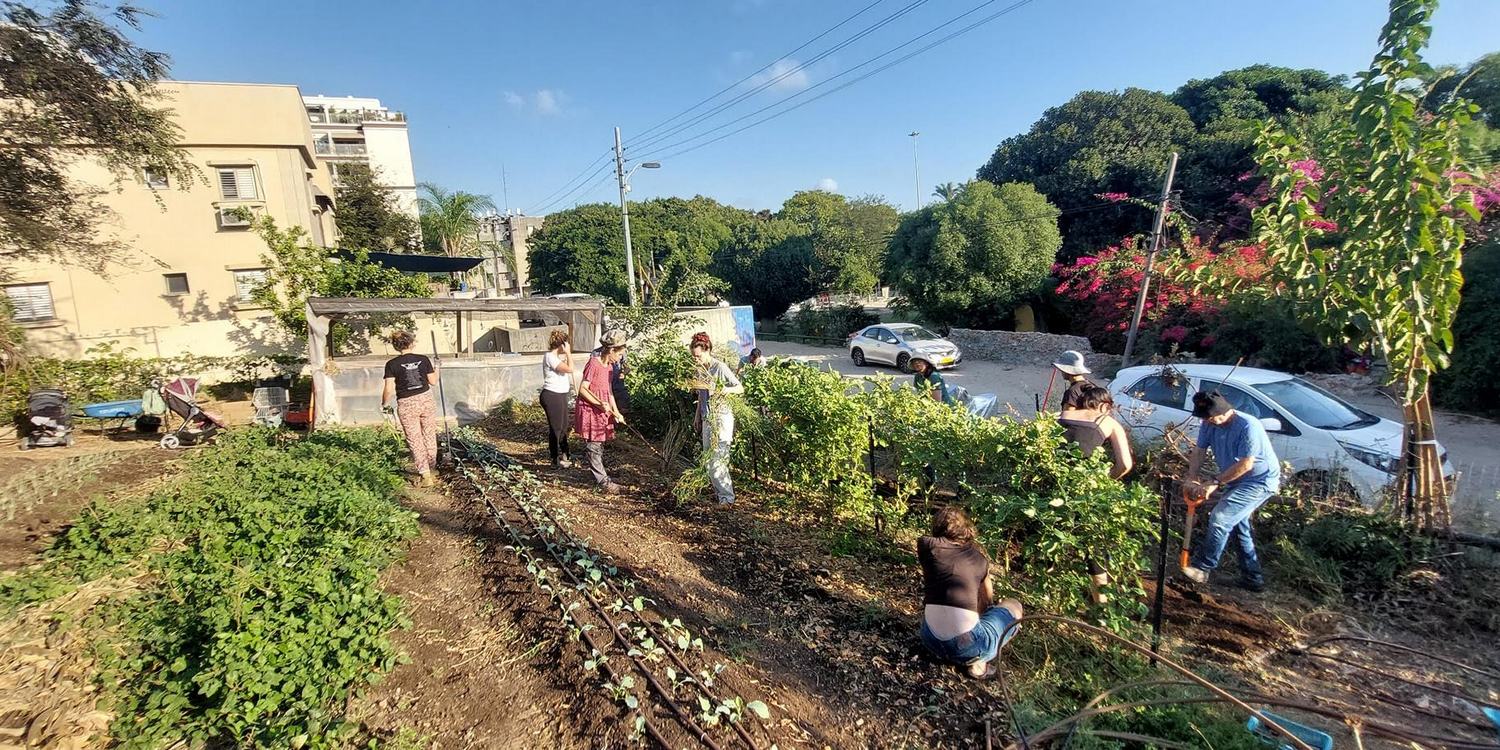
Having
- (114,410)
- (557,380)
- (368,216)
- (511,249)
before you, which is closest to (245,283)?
(114,410)

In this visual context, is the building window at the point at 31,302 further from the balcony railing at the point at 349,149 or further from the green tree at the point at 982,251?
the balcony railing at the point at 349,149

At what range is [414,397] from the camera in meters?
6.78

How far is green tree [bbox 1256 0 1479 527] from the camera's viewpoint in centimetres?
411

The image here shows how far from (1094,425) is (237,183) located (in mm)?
18342

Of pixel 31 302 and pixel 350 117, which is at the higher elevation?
pixel 350 117

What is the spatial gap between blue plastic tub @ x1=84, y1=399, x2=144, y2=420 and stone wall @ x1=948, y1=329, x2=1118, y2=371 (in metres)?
19.7

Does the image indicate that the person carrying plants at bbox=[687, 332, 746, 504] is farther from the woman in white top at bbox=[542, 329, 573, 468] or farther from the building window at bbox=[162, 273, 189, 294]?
the building window at bbox=[162, 273, 189, 294]

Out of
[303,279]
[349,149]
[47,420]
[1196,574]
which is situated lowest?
[1196,574]

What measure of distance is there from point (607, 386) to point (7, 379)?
36.4ft

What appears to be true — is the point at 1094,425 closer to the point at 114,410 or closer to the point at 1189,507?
the point at 1189,507

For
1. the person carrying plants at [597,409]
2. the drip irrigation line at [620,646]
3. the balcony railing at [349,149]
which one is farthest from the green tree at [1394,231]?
the balcony railing at [349,149]

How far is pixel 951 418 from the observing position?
479 centimetres

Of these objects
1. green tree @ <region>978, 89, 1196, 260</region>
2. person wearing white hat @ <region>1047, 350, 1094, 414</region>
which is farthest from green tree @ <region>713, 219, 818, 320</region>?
person wearing white hat @ <region>1047, 350, 1094, 414</region>

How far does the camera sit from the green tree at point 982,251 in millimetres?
Answer: 20531
